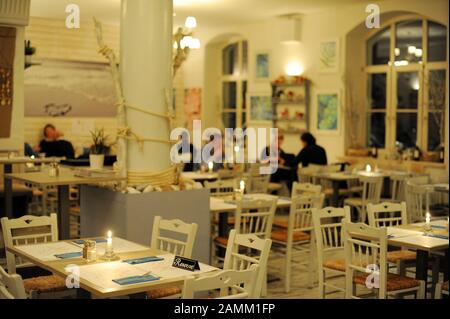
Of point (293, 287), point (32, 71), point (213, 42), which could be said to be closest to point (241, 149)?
point (213, 42)

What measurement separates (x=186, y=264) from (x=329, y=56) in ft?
27.0

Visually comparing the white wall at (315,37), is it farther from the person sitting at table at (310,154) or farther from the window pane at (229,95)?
the person sitting at table at (310,154)

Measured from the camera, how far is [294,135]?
12.4 metres

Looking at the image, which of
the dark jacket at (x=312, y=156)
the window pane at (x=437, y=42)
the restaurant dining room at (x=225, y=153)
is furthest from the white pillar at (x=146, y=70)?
the window pane at (x=437, y=42)

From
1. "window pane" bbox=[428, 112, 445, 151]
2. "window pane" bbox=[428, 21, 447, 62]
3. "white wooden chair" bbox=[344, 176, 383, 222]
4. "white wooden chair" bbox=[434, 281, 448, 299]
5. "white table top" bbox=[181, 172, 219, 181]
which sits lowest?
"white wooden chair" bbox=[434, 281, 448, 299]

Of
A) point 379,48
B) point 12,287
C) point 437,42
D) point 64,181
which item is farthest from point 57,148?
point 12,287

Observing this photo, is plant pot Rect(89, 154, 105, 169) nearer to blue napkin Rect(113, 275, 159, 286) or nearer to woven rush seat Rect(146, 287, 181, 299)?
woven rush seat Rect(146, 287, 181, 299)

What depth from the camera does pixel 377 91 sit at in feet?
37.9

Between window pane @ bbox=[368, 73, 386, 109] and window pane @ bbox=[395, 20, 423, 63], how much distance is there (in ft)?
1.61

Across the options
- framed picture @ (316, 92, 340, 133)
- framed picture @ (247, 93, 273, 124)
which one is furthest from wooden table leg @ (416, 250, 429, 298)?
framed picture @ (247, 93, 273, 124)

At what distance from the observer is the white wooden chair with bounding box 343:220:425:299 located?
4773mm

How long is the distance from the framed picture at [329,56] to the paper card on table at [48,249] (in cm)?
774

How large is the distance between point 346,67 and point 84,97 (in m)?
4.88

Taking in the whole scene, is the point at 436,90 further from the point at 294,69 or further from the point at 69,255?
the point at 69,255
